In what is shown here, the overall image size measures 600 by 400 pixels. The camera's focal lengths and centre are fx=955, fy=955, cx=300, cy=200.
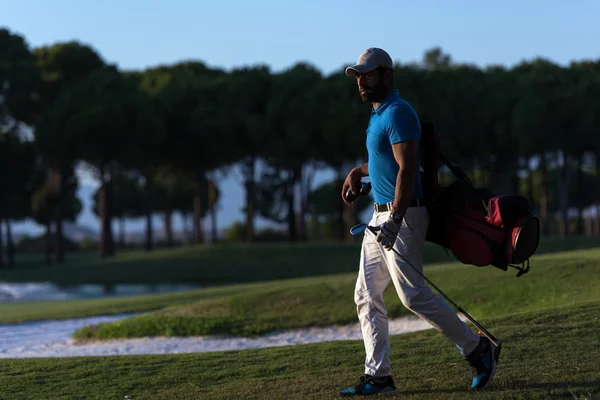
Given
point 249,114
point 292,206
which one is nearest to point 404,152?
point 249,114

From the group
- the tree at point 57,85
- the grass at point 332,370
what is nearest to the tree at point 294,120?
the tree at point 57,85

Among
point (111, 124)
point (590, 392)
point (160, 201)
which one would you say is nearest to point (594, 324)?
point (590, 392)

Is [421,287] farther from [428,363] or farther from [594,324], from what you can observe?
[594,324]

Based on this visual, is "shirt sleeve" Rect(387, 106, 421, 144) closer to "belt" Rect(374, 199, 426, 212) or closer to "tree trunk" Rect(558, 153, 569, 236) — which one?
"belt" Rect(374, 199, 426, 212)

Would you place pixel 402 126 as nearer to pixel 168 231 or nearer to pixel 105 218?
pixel 105 218

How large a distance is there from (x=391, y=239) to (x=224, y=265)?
35.1 metres

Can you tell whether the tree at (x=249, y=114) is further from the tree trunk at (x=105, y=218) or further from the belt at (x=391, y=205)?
the belt at (x=391, y=205)

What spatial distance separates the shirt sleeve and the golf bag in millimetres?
241

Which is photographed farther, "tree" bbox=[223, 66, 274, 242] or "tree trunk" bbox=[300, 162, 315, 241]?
"tree trunk" bbox=[300, 162, 315, 241]

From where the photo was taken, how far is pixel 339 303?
55.6 feet

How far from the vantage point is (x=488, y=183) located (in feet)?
190

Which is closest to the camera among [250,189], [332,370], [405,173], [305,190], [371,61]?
[405,173]

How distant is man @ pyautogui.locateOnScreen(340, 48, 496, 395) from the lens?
6.78m

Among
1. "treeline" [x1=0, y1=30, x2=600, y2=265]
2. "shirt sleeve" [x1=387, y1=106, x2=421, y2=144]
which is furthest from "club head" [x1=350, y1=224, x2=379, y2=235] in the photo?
"treeline" [x1=0, y1=30, x2=600, y2=265]
